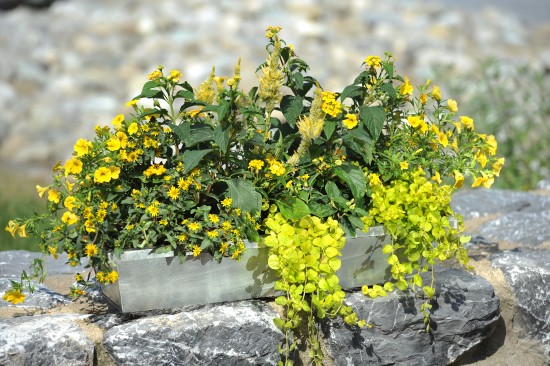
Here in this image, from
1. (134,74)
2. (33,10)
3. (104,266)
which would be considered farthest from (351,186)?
(33,10)

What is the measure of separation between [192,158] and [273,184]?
0.97ft

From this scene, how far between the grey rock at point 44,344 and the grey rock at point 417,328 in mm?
761

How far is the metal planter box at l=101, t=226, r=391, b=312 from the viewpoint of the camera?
233 centimetres

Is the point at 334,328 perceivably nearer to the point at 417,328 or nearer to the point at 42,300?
the point at 417,328

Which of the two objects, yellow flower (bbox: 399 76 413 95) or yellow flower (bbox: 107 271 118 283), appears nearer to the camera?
yellow flower (bbox: 107 271 118 283)

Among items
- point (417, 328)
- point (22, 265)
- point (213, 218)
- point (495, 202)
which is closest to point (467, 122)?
point (417, 328)

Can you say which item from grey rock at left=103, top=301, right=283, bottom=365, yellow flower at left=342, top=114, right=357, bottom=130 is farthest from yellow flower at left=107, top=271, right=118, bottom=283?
yellow flower at left=342, top=114, right=357, bottom=130

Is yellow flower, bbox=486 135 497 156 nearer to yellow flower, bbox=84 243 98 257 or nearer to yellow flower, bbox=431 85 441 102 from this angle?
yellow flower, bbox=431 85 441 102

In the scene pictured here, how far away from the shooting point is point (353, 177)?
2502mm

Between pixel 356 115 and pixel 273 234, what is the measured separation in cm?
55

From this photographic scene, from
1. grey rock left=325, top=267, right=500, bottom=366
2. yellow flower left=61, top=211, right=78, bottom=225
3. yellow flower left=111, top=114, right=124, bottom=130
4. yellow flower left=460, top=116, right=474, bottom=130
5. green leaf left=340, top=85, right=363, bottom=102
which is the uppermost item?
green leaf left=340, top=85, right=363, bottom=102

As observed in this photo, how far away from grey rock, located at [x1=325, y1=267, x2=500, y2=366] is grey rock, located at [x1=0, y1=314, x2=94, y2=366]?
0.76m

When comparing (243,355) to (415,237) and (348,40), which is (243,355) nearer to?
(415,237)

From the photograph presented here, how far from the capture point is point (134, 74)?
991cm
